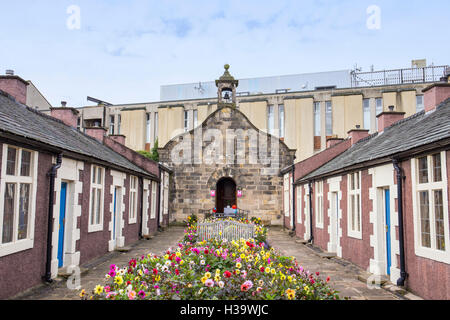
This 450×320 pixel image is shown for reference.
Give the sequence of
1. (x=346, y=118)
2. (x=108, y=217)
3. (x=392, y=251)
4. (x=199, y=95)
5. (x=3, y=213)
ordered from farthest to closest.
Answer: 1. (x=199, y=95)
2. (x=346, y=118)
3. (x=108, y=217)
4. (x=392, y=251)
5. (x=3, y=213)

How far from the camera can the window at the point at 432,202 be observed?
254 inches

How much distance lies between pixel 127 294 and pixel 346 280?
6.41m

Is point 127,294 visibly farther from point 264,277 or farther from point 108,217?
point 108,217

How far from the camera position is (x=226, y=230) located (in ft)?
46.3

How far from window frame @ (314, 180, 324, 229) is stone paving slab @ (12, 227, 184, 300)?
6421 millimetres

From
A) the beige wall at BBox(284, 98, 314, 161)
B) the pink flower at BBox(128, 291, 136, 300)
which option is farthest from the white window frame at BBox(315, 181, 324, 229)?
the beige wall at BBox(284, 98, 314, 161)

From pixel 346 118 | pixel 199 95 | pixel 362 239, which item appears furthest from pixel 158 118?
pixel 362 239

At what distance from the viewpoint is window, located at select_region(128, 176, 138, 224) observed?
50.5ft

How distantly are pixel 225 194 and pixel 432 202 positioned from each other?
1803cm

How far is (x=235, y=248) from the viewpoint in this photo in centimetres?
750

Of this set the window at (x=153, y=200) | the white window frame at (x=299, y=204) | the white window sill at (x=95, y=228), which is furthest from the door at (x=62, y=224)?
the white window frame at (x=299, y=204)

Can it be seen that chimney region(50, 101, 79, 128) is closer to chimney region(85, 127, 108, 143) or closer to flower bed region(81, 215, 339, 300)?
chimney region(85, 127, 108, 143)

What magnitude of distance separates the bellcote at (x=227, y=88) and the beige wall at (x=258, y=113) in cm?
1053

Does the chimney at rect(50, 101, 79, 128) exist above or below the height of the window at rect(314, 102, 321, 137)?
below
